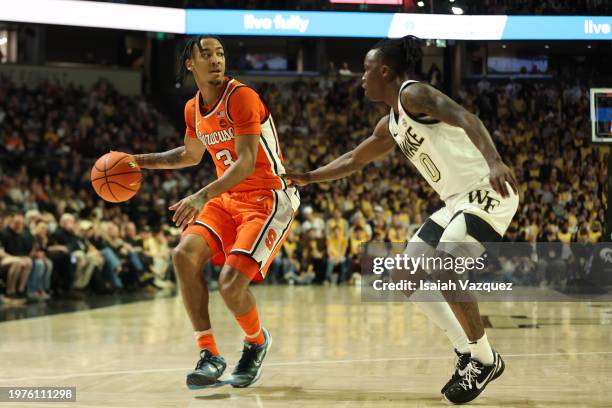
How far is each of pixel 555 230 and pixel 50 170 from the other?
962 centimetres

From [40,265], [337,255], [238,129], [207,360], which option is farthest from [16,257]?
[238,129]

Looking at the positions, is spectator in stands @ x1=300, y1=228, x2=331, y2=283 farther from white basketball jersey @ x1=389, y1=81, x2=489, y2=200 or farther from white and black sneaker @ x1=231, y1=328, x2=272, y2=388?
white basketball jersey @ x1=389, y1=81, x2=489, y2=200

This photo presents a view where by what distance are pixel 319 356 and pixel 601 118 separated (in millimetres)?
5407

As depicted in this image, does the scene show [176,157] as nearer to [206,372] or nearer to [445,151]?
[206,372]

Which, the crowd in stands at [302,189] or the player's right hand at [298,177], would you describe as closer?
the player's right hand at [298,177]

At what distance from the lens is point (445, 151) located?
182 inches

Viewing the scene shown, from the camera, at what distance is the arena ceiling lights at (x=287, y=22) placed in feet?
54.0

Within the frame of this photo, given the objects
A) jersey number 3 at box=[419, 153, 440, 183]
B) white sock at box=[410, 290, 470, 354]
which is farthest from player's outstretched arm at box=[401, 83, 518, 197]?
white sock at box=[410, 290, 470, 354]

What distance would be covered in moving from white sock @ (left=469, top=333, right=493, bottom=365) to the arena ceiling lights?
11808 millimetres

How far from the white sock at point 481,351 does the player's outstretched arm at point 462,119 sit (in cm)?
82

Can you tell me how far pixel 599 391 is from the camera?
4766 millimetres

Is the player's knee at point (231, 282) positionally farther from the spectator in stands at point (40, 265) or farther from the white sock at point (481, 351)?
the spectator in stands at point (40, 265)

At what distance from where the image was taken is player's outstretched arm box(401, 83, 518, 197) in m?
4.11

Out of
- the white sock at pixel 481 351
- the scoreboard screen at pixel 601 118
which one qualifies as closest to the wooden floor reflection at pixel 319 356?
the white sock at pixel 481 351
